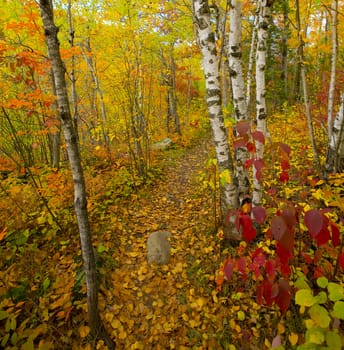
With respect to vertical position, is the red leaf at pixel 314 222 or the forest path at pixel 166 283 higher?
the red leaf at pixel 314 222

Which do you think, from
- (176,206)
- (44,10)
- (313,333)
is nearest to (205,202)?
(176,206)

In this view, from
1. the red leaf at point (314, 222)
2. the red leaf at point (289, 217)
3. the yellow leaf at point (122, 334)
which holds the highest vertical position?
the red leaf at point (314, 222)

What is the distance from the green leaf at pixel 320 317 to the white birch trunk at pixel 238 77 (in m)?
2.58

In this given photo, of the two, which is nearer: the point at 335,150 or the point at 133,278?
the point at 133,278

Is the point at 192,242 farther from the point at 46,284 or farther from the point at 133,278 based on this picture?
the point at 46,284

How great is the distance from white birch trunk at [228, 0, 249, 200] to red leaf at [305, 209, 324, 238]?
2415 mm

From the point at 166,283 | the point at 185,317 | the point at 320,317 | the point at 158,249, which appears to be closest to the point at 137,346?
the point at 185,317

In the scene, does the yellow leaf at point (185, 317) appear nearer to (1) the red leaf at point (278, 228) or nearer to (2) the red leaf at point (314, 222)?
(1) the red leaf at point (278, 228)

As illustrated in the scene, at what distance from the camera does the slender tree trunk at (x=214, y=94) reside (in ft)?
9.71

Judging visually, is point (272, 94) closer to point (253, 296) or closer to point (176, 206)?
point (176, 206)

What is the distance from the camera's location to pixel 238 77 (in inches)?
133

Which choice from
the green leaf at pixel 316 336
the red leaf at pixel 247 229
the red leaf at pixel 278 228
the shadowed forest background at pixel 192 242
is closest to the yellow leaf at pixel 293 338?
the shadowed forest background at pixel 192 242

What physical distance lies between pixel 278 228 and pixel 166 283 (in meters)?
2.47

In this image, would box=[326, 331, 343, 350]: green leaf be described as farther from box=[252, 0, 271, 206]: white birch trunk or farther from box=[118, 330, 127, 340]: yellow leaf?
box=[118, 330, 127, 340]: yellow leaf
